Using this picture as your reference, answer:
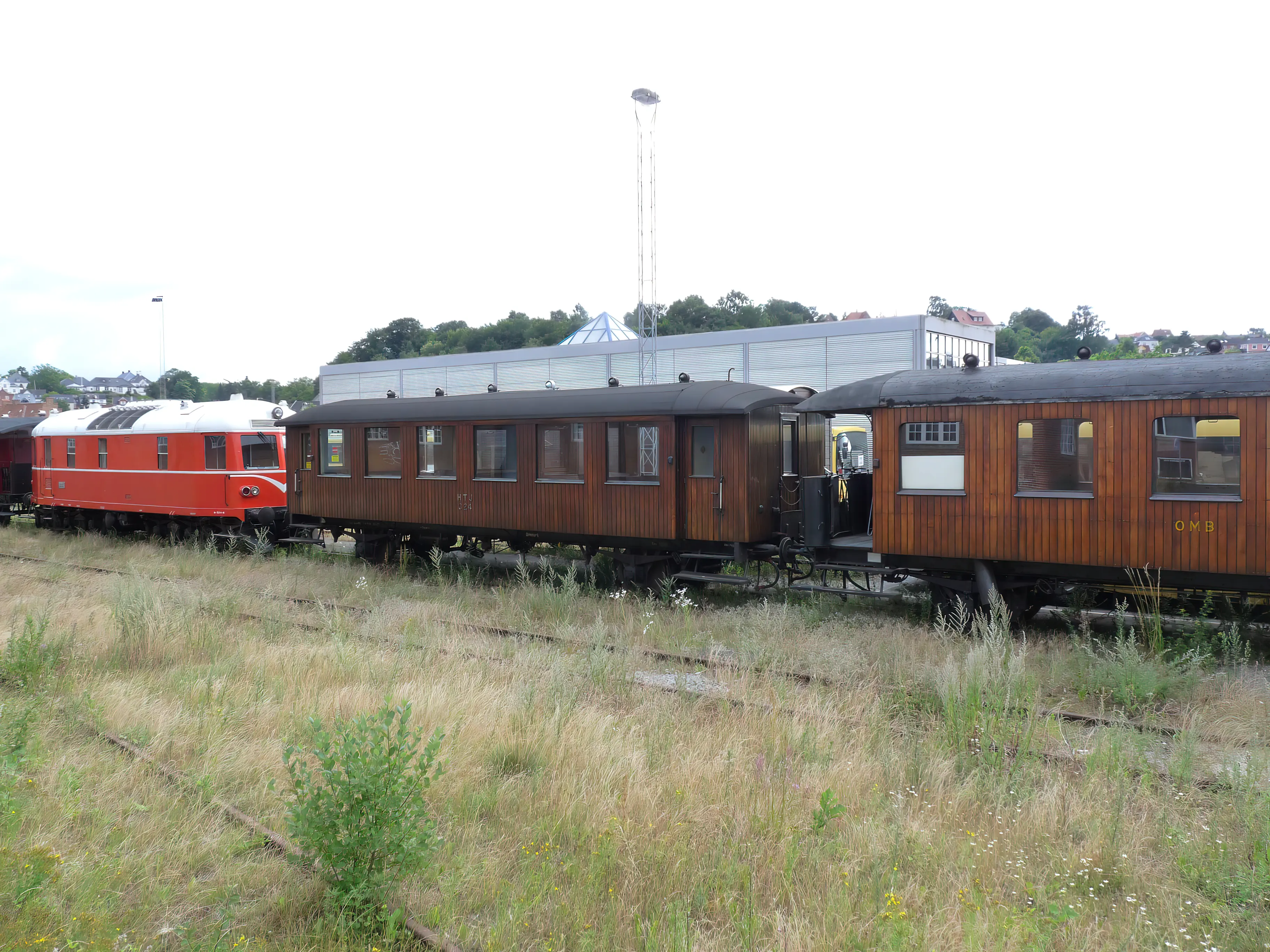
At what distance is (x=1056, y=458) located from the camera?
973 centimetres

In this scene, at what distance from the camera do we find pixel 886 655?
8977 millimetres

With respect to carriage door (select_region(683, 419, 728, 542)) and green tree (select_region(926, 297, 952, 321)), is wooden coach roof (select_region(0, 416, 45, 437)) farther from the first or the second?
green tree (select_region(926, 297, 952, 321))

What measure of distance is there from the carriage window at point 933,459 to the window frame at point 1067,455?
56cm

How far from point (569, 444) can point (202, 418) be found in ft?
32.2

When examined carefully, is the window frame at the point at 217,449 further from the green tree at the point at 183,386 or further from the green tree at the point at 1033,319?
the green tree at the point at 1033,319

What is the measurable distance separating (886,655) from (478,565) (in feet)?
28.4

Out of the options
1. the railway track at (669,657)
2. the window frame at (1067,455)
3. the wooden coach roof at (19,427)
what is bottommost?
the railway track at (669,657)

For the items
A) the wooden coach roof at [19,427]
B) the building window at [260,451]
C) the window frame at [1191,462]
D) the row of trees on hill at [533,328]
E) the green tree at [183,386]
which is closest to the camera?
the window frame at [1191,462]

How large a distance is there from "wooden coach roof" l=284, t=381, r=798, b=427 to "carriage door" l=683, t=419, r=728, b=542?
0.91ft

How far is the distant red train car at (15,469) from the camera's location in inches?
1073

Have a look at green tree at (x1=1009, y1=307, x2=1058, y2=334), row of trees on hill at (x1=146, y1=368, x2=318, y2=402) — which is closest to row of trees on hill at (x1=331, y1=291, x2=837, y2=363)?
row of trees on hill at (x1=146, y1=368, x2=318, y2=402)

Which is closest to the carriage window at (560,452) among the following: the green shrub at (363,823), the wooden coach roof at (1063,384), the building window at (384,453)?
the building window at (384,453)

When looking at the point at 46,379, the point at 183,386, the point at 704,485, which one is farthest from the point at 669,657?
the point at 46,379

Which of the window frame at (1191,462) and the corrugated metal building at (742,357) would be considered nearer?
the window frame at (1191,462)
